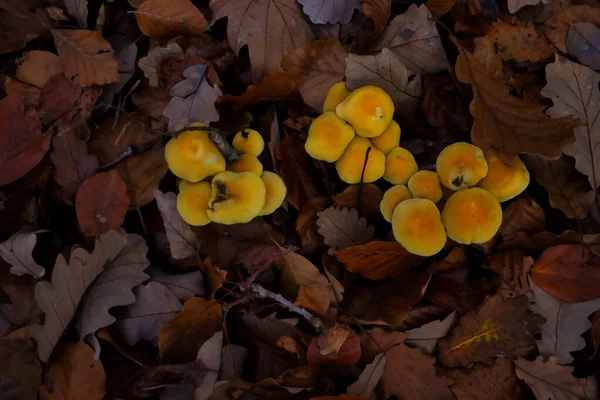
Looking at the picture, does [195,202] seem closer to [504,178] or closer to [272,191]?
[272,191]

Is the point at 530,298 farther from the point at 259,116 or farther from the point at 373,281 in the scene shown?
the point at 259,116

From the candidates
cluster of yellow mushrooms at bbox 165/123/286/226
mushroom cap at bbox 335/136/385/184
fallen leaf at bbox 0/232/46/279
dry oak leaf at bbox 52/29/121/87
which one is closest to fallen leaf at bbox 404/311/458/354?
mushroom cap at bbox 335/136/385/184

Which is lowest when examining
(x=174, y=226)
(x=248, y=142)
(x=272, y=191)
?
(x=174, y=226)

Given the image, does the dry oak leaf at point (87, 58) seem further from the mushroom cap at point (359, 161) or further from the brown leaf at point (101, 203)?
the mushroom cap at point (359, 161)

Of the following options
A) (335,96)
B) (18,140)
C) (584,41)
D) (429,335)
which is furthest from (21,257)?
(584,41)

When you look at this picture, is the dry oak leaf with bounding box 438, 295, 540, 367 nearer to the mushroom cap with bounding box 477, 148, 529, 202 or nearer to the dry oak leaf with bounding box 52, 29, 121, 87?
→ the mushroom cap with bounding box 477, 148, 529, 202

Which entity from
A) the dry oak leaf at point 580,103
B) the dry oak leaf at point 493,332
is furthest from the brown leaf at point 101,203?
the dry oak leaf at point 580,103
